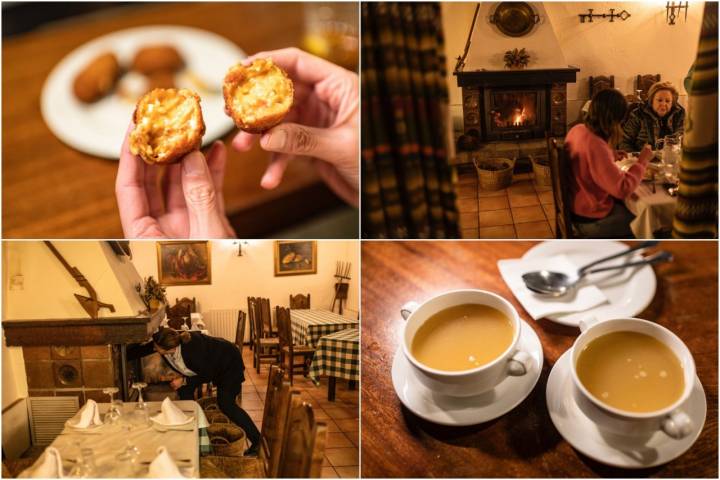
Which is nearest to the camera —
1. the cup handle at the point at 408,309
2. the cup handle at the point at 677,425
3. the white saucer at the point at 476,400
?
the cup handle at the point at 677,425

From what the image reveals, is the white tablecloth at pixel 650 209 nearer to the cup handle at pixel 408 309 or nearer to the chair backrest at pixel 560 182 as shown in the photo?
the chair backrest at pixel 560 182

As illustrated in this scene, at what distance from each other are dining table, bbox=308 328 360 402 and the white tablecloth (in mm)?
671

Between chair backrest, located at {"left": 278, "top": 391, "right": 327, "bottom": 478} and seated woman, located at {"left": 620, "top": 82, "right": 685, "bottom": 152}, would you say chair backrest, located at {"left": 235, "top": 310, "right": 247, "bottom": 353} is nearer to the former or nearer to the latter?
chair backrest, located at {"left": 278, "top": 391, "right": 327, "bottom": 478}

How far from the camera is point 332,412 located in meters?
1.38

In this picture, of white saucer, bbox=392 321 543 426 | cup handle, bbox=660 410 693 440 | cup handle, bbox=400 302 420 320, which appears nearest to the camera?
cup handle, bbox=660 410 693 440

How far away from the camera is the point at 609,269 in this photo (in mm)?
1411

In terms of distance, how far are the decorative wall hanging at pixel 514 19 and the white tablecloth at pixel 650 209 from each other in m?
0.42

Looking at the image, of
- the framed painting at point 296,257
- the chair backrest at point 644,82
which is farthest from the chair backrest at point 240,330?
the chair backrest at point 644,82

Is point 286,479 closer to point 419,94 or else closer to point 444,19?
point 419,94

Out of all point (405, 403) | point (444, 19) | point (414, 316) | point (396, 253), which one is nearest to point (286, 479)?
point (405, 403)

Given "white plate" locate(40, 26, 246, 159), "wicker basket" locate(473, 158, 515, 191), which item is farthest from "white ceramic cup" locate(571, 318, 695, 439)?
"white plate" locate(40, 26, 246, 159)

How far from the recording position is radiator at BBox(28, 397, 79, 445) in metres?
1.39

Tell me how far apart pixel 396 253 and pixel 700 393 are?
2.20 feet

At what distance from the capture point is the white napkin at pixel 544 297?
1.37 m
